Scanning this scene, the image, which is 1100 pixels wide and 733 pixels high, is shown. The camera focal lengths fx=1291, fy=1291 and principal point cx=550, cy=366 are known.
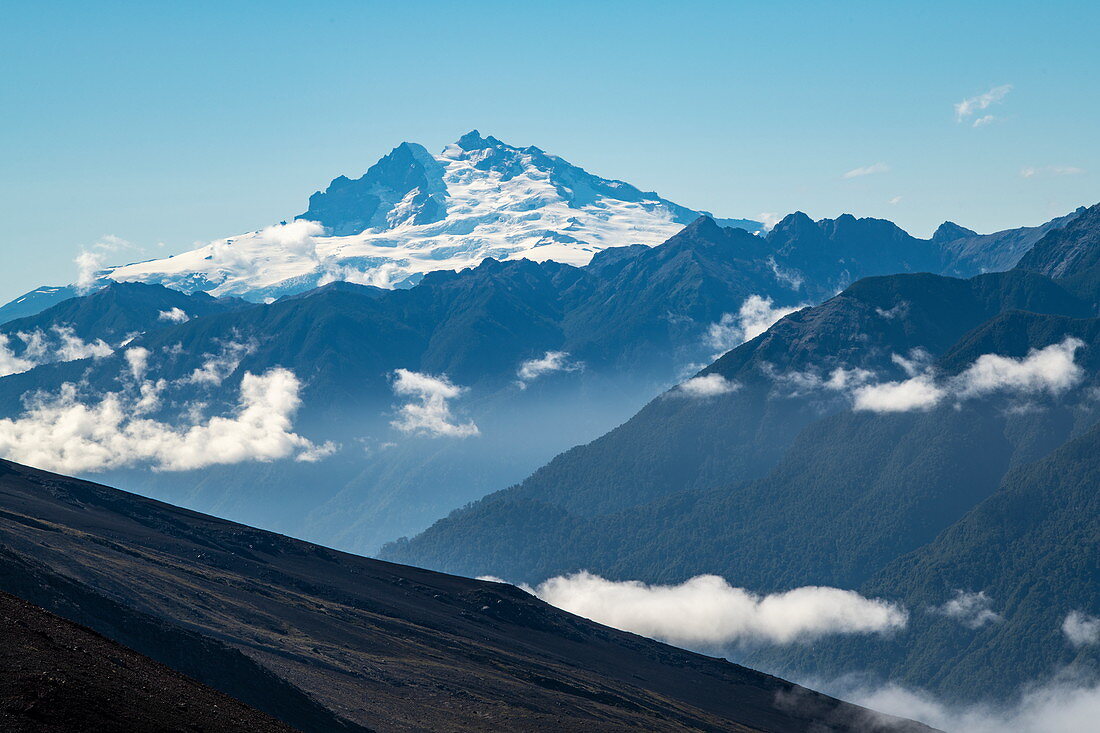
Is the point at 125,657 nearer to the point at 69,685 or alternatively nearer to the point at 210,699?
the point at 210,699

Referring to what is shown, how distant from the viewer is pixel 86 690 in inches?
4363

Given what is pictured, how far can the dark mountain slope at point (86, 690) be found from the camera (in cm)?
10362

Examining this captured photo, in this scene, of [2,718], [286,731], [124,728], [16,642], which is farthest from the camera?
[286,731]

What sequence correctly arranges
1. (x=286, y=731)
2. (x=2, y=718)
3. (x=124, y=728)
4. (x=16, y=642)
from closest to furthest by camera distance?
(x=2, y=718) → (x=124, y=728) → (x=16, y=642) → (x=286, y=731)

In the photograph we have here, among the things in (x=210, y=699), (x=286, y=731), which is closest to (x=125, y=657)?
(x=210, y=699)

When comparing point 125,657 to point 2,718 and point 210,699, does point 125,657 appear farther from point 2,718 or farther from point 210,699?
point 2,718

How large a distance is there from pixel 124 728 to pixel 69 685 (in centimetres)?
677

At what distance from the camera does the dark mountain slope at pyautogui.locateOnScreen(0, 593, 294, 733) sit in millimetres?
103625

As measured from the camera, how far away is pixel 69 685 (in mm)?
109938

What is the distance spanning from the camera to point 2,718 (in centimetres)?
10000

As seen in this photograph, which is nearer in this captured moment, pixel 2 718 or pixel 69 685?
pixel 2 718

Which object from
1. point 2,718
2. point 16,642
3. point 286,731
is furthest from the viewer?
point 286,731

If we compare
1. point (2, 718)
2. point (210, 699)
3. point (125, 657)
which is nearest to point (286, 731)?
point (210, 699)

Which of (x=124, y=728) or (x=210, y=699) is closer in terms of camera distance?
(x=124, y=728)
